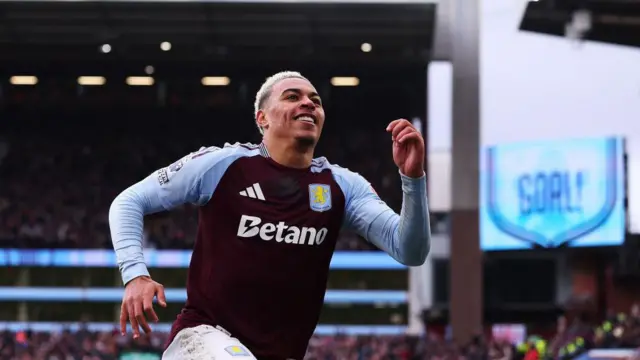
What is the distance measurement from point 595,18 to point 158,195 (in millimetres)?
22596

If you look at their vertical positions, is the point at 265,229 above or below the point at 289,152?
below

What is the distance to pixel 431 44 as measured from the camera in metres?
27.5

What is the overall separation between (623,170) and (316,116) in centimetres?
2444

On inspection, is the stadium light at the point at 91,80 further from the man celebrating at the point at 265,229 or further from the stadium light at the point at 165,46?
the man celebrating at the point at 265,229

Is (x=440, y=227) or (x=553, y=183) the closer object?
(x=553, y=183)

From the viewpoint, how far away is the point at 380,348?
65.9 feet

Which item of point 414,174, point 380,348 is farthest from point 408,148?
point 380,348

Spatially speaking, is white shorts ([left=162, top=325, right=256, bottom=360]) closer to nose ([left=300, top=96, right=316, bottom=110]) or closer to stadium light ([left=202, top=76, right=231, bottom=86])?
nose ([left=300, top=96, right=316, bottom=110])

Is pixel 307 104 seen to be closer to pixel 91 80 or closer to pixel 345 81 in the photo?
pixel 345 81

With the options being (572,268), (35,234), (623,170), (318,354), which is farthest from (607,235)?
(35,234)

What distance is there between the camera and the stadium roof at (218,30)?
Result: 83.0 ft

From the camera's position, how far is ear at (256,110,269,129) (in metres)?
4.70

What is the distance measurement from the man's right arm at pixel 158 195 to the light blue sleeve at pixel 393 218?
0.55 metres

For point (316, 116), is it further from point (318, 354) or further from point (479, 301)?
point (479, 301)
